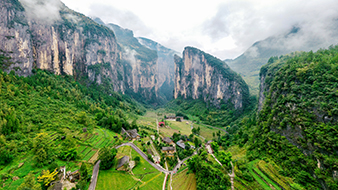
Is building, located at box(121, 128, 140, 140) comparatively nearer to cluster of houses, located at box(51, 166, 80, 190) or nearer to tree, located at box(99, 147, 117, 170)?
tree, located at box(99, 147, 117, 170)

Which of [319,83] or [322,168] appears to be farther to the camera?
[319,83]

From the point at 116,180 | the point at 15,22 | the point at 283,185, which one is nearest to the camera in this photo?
the point at 283,185

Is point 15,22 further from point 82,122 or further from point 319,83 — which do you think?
point 319,83

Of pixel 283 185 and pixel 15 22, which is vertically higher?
pixel 15 22

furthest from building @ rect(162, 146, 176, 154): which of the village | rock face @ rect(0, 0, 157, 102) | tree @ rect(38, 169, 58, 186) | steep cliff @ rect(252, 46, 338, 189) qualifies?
rock face @ rect(0, 0, 157, 102)

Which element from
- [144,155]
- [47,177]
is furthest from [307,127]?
[47,177]

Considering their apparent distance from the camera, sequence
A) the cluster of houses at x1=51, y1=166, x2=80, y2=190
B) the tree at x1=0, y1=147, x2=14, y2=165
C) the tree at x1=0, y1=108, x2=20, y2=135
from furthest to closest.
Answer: the tree at x1=0, y1=108, x2=20, y2=135 → the tree at x1=0, y1=147, x2=14, y2=165 → the cluster of houses at x1=51, y1=166, x2=80, y2=190

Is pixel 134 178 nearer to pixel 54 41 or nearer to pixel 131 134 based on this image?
pixel 131 134

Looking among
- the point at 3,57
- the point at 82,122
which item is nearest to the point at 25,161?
the point at 82,122
